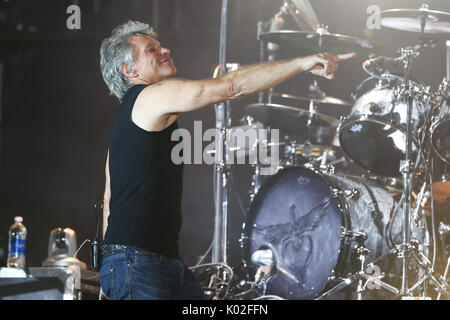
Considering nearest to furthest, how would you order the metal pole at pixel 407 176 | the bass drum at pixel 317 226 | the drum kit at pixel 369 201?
1. the metal pole at pixel 407 176
2. the drum kit at pixel 369 201
3. the bass drum at pixel 317 226

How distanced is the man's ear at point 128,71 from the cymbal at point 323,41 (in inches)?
87.1

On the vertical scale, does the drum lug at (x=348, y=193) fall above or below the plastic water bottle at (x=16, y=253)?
above

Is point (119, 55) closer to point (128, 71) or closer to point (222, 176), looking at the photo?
point (128, 71)

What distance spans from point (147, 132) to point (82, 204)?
14.8ft

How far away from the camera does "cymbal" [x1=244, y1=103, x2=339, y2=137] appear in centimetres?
532

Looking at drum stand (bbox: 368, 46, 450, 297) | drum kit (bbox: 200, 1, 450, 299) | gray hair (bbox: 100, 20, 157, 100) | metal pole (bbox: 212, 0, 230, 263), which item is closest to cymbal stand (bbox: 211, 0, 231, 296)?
metal pole (bbox: 212, 0, 230, 263)

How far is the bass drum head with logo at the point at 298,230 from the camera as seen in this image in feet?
15.5

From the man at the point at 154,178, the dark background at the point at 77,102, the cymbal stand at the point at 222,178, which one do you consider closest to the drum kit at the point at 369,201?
the cymbal stand at the point at 222,178

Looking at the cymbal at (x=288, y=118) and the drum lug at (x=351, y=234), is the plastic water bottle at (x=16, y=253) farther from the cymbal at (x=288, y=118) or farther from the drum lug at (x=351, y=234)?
the drum lug at (x=351, y=234)

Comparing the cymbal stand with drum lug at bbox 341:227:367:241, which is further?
the cymbal stand

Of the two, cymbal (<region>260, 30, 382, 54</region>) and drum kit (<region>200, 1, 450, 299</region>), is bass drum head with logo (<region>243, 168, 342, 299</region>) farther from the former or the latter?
cymbal (<region>260, 30, 382, 54</region>)

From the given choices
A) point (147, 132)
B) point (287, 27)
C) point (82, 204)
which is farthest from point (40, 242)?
point (147, 132)

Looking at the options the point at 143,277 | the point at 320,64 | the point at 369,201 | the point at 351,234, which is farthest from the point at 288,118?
the point at 143,277

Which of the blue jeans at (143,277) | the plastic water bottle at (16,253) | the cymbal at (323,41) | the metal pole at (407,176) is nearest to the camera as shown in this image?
the blue jeans at (143,277)
